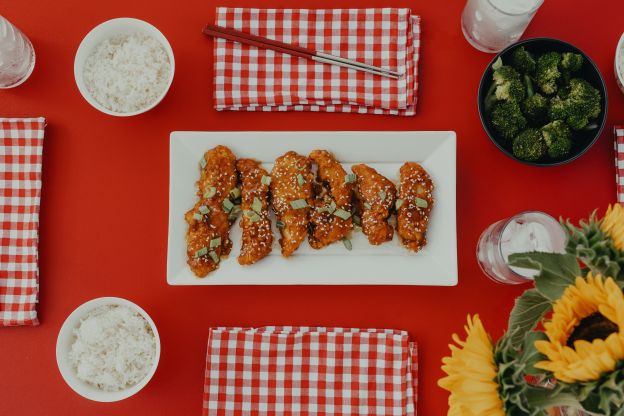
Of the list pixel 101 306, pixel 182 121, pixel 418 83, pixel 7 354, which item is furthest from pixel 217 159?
pixel 7 354

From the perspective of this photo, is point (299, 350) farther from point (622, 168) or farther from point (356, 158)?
point (622, 168)

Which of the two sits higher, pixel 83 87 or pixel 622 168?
pixel 83 87

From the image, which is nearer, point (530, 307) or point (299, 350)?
point (530, 307)

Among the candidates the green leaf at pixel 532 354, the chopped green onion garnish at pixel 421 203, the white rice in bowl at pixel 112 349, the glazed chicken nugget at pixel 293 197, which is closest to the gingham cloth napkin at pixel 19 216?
the white rice in bowl at pixel 112 349

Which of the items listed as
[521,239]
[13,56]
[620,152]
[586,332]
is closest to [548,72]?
[620,152]

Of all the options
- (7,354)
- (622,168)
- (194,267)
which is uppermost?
(622,168)

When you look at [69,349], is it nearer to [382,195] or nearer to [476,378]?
[382,195]

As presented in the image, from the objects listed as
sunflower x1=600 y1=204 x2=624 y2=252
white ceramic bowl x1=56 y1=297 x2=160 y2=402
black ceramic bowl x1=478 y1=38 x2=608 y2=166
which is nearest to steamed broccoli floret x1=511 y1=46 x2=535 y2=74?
black ceramic bowl x1=478 y1=38 x2=608 y2=166
